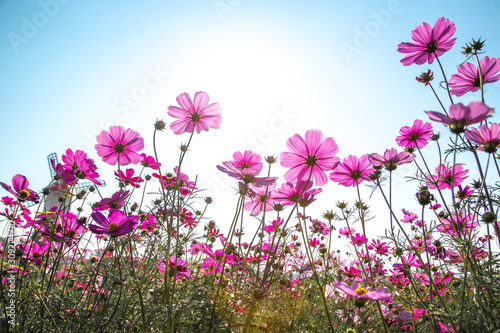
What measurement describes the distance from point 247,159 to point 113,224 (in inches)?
23.6

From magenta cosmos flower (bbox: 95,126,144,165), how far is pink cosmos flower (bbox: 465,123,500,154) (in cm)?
127

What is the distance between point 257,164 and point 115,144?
0.70 meters

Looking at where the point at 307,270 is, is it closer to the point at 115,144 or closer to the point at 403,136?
the point at 403,136

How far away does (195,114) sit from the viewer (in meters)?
1.24

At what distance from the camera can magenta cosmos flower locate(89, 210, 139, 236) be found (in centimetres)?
85

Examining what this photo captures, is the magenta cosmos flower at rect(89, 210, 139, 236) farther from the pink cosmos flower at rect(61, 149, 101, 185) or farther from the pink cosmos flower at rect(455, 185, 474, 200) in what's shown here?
the pink cosmos flower at rect(455, 185, 474, 200)

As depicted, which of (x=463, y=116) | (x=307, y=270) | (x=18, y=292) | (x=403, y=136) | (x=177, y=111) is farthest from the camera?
(x=307, y=270)

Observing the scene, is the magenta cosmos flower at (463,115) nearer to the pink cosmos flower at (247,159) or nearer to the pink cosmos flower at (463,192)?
the pink cosmos flower at (247,159)

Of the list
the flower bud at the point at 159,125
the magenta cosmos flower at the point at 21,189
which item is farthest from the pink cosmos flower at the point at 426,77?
the magenta cosmos flower at the point at 21,189

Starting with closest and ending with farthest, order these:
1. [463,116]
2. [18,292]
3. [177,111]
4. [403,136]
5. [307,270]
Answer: [463,116] → [18,292] → [177,111] → [403,136] → [307,270]

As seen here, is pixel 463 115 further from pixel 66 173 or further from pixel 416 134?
pixel 66 173

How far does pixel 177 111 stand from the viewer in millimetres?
1228

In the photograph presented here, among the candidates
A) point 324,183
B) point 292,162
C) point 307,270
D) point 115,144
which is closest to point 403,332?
point 307,270

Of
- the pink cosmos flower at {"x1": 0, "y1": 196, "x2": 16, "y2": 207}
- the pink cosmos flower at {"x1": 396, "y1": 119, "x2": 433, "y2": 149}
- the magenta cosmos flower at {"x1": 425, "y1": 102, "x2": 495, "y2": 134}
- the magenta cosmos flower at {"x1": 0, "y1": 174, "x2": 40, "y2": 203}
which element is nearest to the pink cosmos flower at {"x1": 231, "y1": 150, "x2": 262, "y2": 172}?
the magenta cosmos flower at {"x1": 425, "y1": 102, "x2": 495, "y2": 134}
